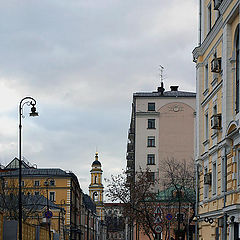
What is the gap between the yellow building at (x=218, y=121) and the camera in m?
24.2

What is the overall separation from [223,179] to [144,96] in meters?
51.6

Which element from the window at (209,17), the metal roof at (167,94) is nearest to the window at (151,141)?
the metal roof at (167,94)

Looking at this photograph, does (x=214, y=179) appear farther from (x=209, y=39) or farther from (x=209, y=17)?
(x=209, y=17)

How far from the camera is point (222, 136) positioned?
26.1 m

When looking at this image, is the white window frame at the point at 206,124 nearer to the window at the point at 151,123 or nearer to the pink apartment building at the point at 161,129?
the pink apartment building at the point at 161,129

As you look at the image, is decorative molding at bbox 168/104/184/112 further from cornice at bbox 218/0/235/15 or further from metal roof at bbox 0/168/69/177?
cornice at bbox 218/0/235/15

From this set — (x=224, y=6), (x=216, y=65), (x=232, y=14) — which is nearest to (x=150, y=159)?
(x=216, y=65)

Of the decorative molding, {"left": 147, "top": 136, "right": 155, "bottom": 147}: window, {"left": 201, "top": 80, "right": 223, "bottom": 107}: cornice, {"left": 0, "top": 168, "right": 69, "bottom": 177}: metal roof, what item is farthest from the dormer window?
{"left": 201, "top": 80, "right": 223, "bottom": 107}: cornice

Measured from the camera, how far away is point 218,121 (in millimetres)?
26641

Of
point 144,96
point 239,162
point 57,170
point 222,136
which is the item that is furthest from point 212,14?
point 57,170

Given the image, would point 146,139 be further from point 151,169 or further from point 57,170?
point 57,170

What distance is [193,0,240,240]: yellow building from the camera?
952 inches

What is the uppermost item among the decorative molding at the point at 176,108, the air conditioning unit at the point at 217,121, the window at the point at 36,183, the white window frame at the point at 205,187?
the decorative molding at the point at 176,108

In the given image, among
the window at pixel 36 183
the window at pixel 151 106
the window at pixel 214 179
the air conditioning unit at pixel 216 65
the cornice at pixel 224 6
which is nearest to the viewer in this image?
the cornice at pixel 224 6
